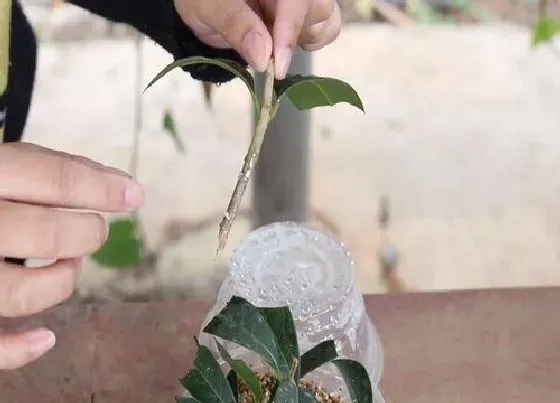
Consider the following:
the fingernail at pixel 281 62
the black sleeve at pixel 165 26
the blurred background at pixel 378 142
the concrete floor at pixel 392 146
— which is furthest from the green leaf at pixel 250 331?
the concrete floor at pixel 392 146

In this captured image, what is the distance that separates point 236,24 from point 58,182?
12cm

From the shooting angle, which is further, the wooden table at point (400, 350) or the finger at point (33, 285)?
the wooden table at point (400, 350)

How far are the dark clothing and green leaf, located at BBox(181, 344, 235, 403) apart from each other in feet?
0.89

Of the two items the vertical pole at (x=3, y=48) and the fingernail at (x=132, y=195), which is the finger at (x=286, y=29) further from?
the vertical pole at (x=3, y=48)

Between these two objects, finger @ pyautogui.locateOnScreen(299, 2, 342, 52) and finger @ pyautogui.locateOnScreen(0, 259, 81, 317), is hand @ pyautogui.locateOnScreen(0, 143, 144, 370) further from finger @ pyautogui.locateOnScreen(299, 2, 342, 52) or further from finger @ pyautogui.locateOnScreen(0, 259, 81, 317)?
finger @ pyautogui.locateOnScreen(299, 2, 342, 52)

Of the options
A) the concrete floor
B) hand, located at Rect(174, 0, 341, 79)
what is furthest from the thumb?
the concrete floor

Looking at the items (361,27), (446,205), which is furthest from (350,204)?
(361,27)

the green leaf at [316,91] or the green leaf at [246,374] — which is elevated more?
the green leaf at [316,91]

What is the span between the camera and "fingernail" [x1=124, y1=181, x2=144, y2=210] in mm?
419

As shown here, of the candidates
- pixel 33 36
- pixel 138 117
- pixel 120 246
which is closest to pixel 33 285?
pixel 33 36

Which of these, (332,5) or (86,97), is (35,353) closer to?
(332,5)

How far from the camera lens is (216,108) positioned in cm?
133

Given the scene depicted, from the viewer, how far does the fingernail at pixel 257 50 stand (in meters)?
0.42

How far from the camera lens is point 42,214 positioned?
416 millimetres
